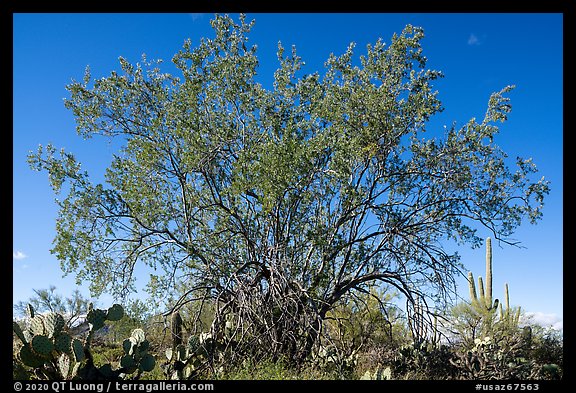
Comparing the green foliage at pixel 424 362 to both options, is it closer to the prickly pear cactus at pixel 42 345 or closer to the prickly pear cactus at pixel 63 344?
the prickly pear cactus at pixel 63 344

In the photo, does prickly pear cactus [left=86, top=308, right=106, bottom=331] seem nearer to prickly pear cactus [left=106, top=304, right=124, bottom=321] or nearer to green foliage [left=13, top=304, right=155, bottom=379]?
green foliage [left=13, top=304, right=155, bottom=379]

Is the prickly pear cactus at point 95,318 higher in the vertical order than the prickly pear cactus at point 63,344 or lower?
higher

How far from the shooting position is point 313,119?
1183 centimetres

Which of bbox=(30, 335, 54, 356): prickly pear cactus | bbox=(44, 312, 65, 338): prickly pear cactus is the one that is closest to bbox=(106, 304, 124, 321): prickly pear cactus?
bbox=(44, 312, 65, 338): prickly pear cactus

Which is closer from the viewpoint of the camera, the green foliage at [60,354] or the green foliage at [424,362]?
the green foliage at [60,354]

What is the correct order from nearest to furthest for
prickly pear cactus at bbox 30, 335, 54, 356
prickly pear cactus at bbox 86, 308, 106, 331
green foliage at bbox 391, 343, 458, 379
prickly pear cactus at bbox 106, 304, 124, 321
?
prickly pear cactus at bbox 30, 335, 54, 356
prickly pear cactus at bbox 86, 308, 106, 331
prickly pear cactus at bbox 106, 304, 124, 321
green foliage at bbox 391, 343, 458, 379

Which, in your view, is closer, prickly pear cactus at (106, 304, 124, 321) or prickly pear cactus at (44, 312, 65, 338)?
prickly pear cactus at (44, 312, 65, 338)

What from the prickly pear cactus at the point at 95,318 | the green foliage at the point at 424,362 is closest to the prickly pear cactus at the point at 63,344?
the prickly pear cactus at the point at 95,318

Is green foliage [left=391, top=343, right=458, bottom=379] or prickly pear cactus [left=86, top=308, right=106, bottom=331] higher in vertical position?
prickly pear cactus [left=86, top=308, right=106, bottom=331]

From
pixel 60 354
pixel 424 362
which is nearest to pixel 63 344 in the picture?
pixel 60 354

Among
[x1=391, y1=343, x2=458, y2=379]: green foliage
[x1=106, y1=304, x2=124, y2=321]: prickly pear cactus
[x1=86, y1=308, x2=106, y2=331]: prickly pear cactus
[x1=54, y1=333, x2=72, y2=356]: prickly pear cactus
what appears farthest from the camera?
[x1=391, y1=343, x2=458, y2=379]: green foliage

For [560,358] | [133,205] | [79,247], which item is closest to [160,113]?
[133,205]

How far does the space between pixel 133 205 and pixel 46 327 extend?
3.25m
